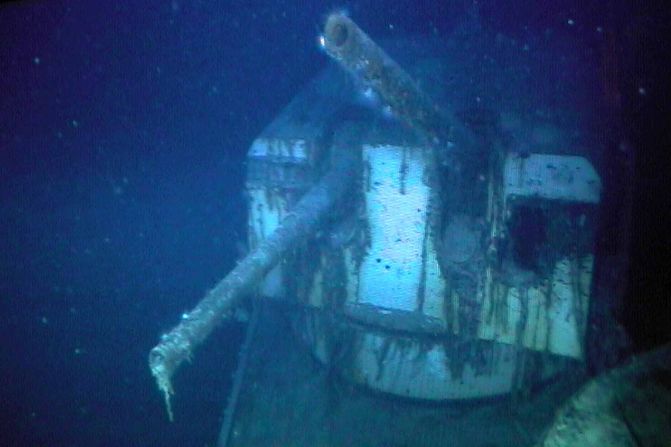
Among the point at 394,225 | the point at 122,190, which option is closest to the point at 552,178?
the point at 394,225

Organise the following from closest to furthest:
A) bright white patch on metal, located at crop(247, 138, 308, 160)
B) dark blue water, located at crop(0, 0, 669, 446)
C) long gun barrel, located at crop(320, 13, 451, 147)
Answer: long gun barrel, located at crop(320, 13, 451, 147)
bright white patch on metal, located at crop(247, 138, 308, 160)
dark blue water, located at crop(0, 0, 669, 446)

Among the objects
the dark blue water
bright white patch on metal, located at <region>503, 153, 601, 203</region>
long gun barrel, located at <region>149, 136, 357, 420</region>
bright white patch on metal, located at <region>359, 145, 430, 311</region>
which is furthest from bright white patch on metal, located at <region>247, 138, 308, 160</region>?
the dark blue water

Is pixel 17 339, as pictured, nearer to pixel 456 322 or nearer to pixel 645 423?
pixel 456 322

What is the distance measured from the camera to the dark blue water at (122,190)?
5.91m

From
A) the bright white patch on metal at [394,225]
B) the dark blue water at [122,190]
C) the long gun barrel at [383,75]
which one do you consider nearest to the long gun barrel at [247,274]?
the bright white patch on metal at [394,225]

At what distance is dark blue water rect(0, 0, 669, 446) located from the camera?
5910 mm

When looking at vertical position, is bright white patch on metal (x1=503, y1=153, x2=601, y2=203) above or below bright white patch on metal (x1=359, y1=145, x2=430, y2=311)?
above

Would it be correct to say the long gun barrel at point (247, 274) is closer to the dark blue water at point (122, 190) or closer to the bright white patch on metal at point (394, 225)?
the bright white patch on metal at point (394, 225)

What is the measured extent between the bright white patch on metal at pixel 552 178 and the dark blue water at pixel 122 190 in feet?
7.68

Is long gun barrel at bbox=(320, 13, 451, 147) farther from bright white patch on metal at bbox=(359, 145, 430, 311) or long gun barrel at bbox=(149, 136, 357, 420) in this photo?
long gun barrel at bbox=(149, 136, 357, 420)

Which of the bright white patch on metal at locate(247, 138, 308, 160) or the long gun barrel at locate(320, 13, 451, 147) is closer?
the long gun barrel at locate(320, 13, 451, 147)

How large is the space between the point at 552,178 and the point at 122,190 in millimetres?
5888

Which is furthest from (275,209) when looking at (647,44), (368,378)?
(647,44)

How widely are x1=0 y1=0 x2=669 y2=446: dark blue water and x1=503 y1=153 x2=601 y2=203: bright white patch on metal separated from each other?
92.2 inches
